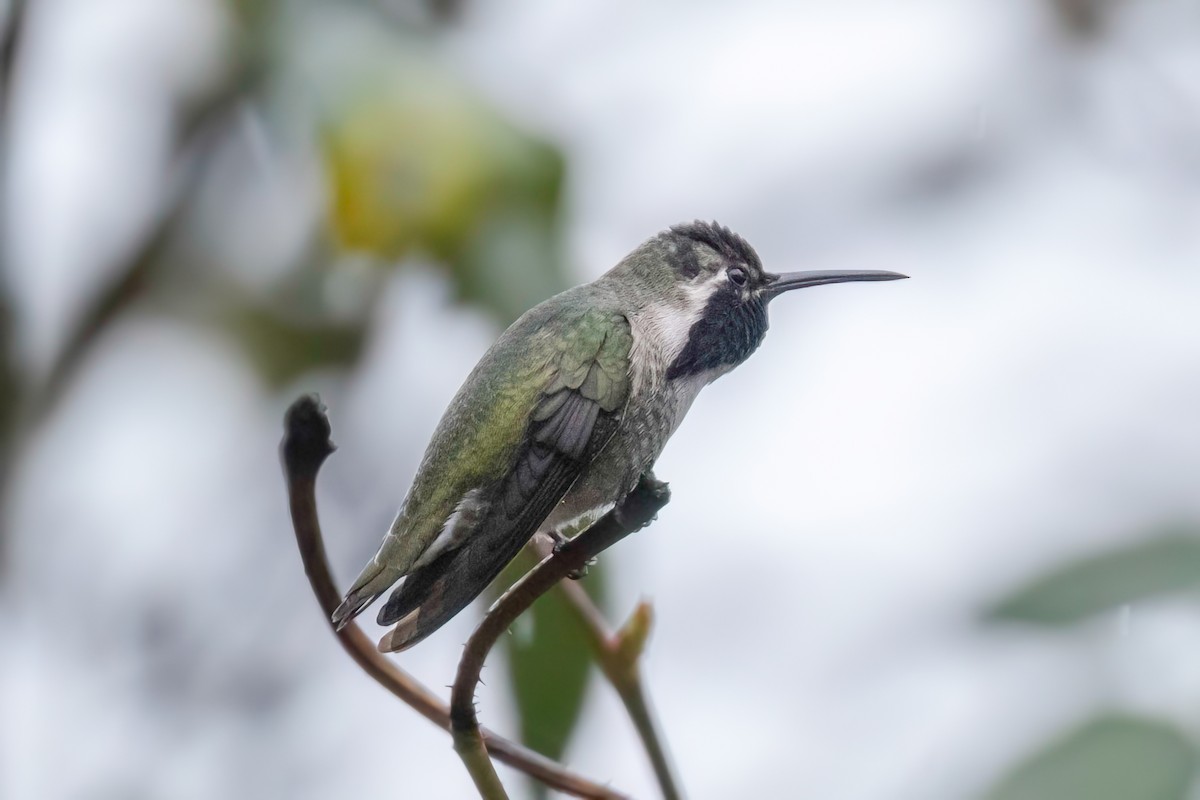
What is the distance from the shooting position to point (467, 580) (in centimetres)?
178

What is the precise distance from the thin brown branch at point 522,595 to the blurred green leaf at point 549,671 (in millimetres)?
902

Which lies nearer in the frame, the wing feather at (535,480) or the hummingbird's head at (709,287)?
the wing feather at (535,480)

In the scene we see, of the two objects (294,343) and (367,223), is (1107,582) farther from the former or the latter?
(294,343)

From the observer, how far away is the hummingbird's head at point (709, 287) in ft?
8.02

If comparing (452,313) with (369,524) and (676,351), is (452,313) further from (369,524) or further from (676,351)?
(676,351)

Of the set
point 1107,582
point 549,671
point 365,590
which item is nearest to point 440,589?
point 365,590

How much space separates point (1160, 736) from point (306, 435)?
1.17 meters

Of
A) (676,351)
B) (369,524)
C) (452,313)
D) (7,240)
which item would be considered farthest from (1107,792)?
(7,240)

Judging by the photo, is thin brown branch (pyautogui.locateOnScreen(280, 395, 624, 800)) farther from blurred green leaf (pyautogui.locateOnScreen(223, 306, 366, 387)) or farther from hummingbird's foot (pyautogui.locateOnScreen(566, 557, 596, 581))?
blurred green leaf (pyautogui.locateOnScreen(223, 306, 366, 387))

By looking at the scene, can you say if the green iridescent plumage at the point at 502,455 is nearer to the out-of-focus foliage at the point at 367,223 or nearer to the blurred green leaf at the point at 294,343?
the out-of-focus foliage at the point at 367,223

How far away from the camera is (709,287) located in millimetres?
2582

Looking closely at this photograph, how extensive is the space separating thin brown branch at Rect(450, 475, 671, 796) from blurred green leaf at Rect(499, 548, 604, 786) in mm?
902

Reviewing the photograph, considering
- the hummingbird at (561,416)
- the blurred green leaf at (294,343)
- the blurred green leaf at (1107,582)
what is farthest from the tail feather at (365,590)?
the blurred green leaf at (294,343)

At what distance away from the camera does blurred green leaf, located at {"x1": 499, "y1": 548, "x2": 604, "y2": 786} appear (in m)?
2.48
